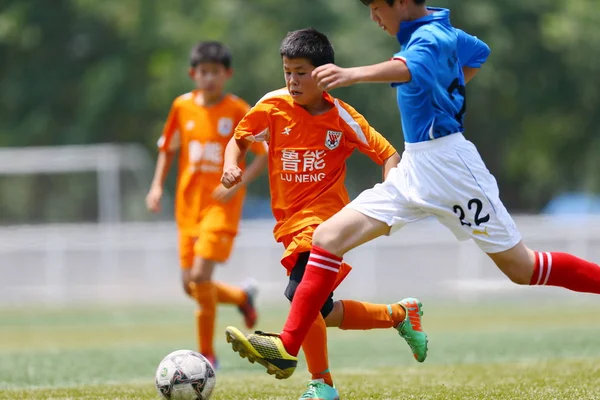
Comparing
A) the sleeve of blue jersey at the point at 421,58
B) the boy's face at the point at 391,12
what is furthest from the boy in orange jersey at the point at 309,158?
the sleeve of blue jersey at the point at 421,58

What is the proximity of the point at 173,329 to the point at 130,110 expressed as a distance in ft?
59.5

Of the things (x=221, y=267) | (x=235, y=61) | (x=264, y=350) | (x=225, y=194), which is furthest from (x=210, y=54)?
(x=235, y=61)

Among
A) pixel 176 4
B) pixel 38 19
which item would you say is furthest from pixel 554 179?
Answer: pixel 38 19

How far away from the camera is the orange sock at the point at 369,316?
590 cm

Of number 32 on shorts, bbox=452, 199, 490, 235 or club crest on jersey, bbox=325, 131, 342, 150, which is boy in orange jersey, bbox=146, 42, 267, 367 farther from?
number 32 on shorts, bbox=452, 199, 490, 235

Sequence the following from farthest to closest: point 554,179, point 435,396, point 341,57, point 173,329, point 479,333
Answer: point 554,179 < point 341,57 < point 173,329 < point 479,333 < point 435,396

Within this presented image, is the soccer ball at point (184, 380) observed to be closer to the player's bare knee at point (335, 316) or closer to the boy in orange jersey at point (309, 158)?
the boy in orange jersey at point (309, 158)

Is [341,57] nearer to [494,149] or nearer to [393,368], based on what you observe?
[494,149]

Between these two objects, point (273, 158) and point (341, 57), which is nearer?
point (273, 158)

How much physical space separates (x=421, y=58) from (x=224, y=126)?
383 centimetres

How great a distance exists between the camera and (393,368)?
7805 mm

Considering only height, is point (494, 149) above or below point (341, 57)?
below

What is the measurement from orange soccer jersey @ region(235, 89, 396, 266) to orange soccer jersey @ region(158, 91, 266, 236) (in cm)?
257

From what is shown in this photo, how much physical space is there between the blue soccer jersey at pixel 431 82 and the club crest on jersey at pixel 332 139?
666 millimetres
